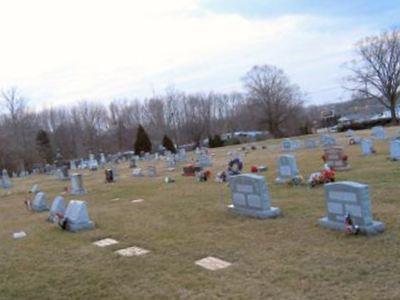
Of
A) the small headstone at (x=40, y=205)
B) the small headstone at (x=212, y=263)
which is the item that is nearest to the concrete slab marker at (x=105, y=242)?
the small headstone at (x=212, y=263)

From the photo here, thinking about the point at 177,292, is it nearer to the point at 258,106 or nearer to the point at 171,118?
the point at 258,106

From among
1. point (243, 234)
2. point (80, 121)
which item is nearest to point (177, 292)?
point (243, 234)

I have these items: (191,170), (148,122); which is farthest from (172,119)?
(191,170)

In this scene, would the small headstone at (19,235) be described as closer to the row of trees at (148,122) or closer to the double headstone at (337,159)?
the double headstone at (337,159)

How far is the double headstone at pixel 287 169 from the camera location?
607 inches

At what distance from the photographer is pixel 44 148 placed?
2608 inches

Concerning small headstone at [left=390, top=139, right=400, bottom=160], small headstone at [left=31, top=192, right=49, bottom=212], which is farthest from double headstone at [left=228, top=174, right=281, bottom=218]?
small headstone at [left=390, top=139, right=400, bottom=160]

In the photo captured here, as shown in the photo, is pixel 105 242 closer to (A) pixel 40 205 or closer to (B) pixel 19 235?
(B) pixel 19 235

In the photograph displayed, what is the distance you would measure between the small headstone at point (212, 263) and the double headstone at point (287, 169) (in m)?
8.10

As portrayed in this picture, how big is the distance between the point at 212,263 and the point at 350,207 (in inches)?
95.7

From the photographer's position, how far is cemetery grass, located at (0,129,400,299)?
600 cm

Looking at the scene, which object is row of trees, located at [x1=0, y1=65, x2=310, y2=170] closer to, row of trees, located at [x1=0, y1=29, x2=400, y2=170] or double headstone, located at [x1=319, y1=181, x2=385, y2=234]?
row of trees, located at [x1=0, y1=29, x2=400, y2=170]

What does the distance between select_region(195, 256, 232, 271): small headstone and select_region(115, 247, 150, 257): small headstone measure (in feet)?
4.24

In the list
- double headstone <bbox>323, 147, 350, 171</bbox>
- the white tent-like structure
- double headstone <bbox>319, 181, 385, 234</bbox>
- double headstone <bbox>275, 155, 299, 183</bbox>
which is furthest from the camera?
double headstone <bbox>323, 147, 350, 171</bbox>
